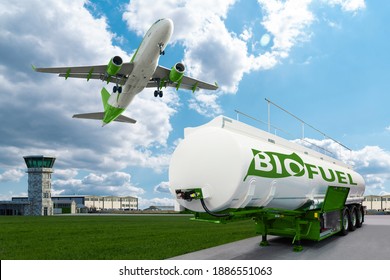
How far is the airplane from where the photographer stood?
25328mm

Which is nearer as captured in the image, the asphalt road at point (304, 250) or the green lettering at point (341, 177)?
the asphalt road at point (304, 250)

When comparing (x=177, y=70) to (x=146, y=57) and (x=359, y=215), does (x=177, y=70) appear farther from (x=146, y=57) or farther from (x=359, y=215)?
(x=359, y=215)

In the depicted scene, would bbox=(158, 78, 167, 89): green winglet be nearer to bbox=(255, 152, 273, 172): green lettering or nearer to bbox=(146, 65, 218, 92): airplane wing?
bbox=(146, 65, 218, 92): airplane wing

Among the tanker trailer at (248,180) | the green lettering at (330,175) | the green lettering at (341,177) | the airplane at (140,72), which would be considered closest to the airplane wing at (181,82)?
the airplane at (140,72)

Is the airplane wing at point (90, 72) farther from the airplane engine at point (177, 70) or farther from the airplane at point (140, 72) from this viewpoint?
the airplane engine at point (177, 70)

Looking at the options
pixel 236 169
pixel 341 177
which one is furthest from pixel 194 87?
pixel 236 169

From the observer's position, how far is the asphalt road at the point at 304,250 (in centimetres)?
967

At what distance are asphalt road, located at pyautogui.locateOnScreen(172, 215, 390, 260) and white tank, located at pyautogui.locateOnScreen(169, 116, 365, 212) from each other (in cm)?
146

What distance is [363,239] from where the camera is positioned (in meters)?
13.2

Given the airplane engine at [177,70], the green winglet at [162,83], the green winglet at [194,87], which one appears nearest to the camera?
the airplane engine at [177,70]

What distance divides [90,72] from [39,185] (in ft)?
168

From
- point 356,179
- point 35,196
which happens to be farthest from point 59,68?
point 35,196

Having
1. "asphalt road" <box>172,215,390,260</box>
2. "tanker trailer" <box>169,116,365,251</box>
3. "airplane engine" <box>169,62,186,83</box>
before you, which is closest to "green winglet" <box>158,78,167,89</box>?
"airplane engine" <box>169,62,186,83</box>

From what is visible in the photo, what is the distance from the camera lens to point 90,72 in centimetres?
3152
